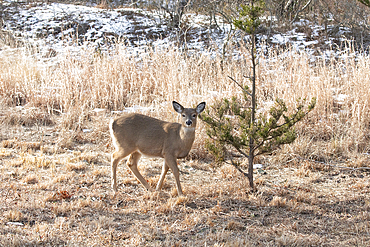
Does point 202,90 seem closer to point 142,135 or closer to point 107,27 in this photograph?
point 142,135

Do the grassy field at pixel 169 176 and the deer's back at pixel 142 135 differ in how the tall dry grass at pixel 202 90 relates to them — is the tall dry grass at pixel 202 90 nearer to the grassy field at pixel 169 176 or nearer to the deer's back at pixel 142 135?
the grassy field at pixel 169 176

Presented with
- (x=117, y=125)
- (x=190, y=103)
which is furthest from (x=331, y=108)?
(x=117, y=125)

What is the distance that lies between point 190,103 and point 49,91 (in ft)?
12.7

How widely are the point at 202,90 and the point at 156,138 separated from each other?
282 cm

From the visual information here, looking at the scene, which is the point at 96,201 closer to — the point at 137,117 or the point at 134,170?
the point at 134,170

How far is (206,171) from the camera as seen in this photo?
6.30 m

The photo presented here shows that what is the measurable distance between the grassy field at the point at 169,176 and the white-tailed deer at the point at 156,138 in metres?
0.50

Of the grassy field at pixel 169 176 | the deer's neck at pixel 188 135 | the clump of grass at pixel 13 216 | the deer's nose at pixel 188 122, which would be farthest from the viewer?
the deer's neck at pixel 188 135

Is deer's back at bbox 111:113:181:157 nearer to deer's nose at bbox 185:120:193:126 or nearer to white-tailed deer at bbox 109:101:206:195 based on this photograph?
white-tailed deer at bbox 109:101:206:195

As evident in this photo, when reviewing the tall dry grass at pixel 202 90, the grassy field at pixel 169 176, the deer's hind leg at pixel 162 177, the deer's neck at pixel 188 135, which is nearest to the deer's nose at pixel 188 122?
the deer's neck at pixel 188 135

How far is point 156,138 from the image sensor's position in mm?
5238

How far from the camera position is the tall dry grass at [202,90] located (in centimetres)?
698

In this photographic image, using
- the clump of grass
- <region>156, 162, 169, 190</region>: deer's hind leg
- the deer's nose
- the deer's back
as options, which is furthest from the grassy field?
the deer's nose

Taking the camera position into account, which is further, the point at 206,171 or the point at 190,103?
the point at 190,103
